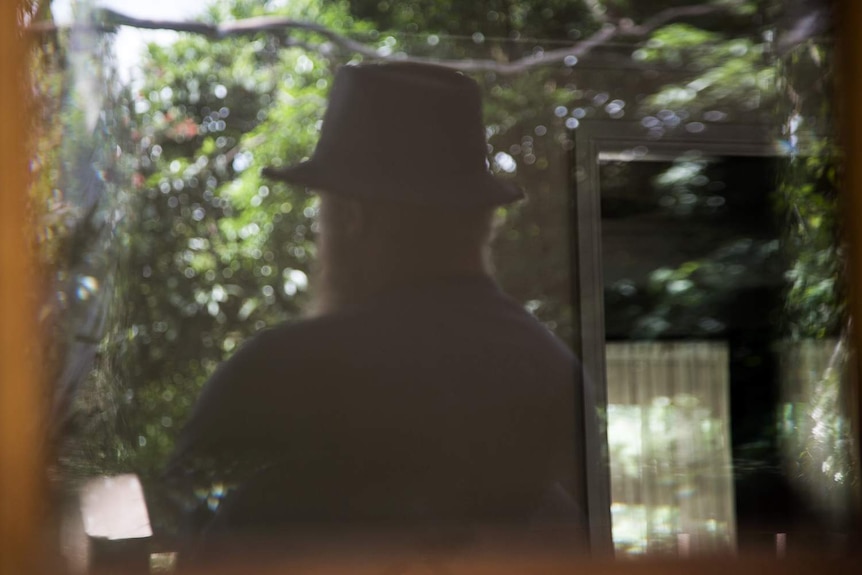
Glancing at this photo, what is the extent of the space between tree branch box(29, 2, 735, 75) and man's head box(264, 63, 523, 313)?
0.04 m

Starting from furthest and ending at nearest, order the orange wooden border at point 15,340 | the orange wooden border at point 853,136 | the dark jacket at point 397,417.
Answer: the dark jacket at point 397,417 → the orange wooden border at point 853,136 → the orange wooden border at point 15,340

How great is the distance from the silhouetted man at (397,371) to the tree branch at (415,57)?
1.3 inches

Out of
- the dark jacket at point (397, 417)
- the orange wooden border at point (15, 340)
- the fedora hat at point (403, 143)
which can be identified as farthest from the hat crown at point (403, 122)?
the orange wooden border at point (15, 340)

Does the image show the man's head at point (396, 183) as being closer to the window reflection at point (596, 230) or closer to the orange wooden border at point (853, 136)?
the window reflection at point (596, 230)

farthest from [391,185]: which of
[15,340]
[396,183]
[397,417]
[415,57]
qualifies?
[15,340]

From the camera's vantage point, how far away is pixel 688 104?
1.24m

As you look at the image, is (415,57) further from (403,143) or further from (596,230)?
(596,230)

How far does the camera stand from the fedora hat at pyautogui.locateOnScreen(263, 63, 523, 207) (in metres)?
1.10

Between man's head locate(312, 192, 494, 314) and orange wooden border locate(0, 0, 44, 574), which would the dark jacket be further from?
orange wooden border locate(0, 0, 44, 574)

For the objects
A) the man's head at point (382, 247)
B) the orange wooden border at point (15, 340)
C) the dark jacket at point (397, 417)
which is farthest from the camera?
the man's head at point (382, 247)

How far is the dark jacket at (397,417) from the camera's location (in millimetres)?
985

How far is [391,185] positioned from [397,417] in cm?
32

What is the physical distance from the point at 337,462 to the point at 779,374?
0.68 m

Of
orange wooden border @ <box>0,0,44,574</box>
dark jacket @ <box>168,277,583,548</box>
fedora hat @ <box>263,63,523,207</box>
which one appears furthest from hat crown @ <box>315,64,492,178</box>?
orange wooden border @ <box>0,0,44,574</box>
